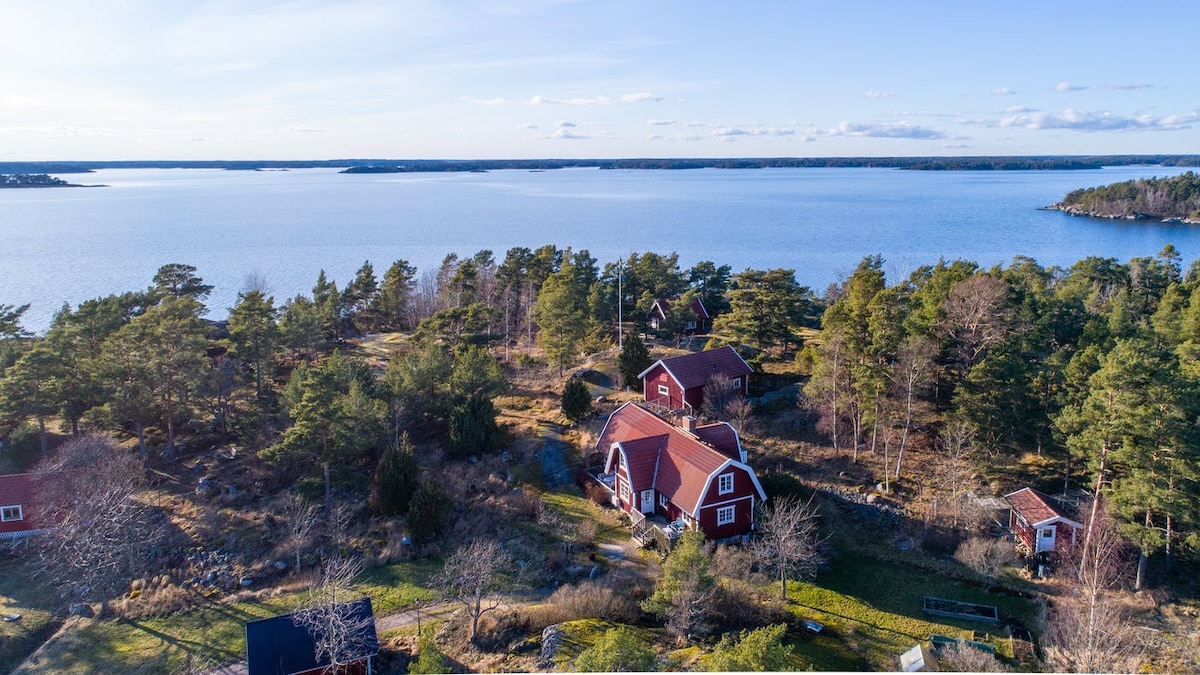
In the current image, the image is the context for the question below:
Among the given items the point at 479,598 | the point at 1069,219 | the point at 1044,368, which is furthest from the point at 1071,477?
the point at 1069,219

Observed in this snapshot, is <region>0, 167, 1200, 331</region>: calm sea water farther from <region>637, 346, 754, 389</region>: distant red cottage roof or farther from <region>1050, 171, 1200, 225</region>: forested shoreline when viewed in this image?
<region>637, 346, 754, 389</region>: distant red cottage roof

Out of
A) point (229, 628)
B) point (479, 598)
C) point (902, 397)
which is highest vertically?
point (902, 397)

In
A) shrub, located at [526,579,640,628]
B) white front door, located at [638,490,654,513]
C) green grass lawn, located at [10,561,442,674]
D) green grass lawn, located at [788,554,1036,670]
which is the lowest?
green grass lawn, located at [10,561,442,674]

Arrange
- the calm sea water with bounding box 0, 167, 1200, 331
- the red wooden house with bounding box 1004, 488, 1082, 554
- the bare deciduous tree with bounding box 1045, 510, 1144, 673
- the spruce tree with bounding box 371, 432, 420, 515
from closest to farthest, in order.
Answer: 1. the bare deciduous tree with bounding box 1045, 510, 1144, 673
2. the red wooden house with bounding box 1004, 488, 1082, 554
3. the spruce tree with bounding box 371, 432, 420, 515
4. the calm sea water with bounding box 0, 167, 1200, 331

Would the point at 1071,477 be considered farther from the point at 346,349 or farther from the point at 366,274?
the point at 366,274

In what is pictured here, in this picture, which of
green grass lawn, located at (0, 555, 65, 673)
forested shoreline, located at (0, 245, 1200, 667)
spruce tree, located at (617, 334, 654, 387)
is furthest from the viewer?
spruce tree, located at (617, 334, 654, 387)

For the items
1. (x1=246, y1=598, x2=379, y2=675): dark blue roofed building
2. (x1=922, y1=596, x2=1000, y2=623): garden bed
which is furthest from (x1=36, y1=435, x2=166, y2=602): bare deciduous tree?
(x1=922, y1=596, x2=1000, y2=623): garden bed

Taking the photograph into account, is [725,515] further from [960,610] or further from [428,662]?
[428,662]
